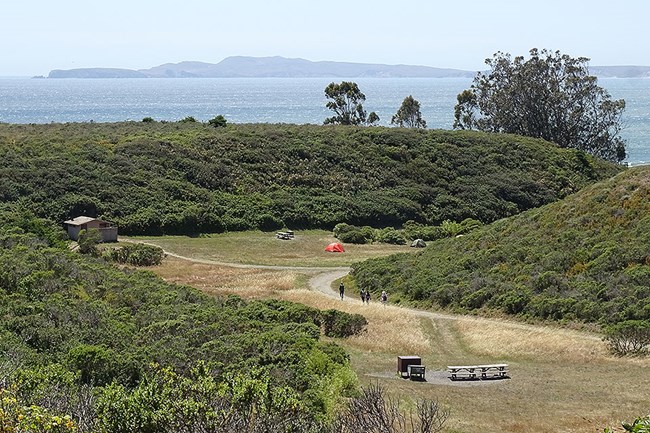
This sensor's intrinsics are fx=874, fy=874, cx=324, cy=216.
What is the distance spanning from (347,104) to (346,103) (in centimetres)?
25

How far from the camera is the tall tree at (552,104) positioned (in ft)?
327

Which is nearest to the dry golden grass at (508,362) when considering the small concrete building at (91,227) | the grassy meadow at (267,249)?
the grassy meadow at (267,249)

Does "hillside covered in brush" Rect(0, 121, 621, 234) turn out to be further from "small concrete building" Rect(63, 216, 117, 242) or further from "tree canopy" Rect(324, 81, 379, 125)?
"tree canopy" Rect(324, 81, 379, 125)

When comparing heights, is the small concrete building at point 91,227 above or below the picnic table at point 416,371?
below

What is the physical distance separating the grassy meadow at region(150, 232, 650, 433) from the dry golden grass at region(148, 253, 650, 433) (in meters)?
0.02

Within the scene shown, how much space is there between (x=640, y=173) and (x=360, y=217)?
2964 cm

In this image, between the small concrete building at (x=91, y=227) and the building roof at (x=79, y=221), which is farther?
the building roof at (x=79, y=221)

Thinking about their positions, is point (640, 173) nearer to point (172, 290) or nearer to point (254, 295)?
point (254, 295)

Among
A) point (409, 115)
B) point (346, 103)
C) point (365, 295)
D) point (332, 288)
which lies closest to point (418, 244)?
point (332, 288)

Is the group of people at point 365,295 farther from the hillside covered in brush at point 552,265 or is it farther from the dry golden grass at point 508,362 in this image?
the hillside covered in brush at point 552,265

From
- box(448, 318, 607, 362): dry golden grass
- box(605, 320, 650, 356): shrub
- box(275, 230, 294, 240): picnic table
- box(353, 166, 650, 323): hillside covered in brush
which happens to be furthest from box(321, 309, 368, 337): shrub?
box(275, 230, 294, 240): picnic table

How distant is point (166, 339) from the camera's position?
71.9ft

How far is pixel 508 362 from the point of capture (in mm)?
28297

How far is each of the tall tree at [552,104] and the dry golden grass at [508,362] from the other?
64519mm
